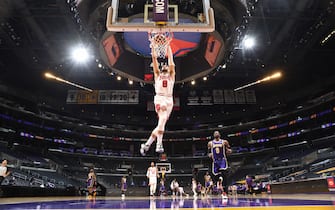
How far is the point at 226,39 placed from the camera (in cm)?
1135

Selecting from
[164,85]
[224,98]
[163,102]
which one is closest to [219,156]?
[163,102]

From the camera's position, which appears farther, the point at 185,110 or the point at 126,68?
the point at 185,110

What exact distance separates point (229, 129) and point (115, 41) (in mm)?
22804

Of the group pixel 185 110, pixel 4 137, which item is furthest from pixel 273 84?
pixel 4 137

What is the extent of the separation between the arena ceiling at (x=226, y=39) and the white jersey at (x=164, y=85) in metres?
5.25

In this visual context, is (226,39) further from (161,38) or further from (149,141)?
(149,141)

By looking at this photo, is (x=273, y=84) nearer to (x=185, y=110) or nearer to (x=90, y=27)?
(x=185, y=110)

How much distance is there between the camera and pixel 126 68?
41.3ft

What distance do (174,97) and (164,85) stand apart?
19.9 meters

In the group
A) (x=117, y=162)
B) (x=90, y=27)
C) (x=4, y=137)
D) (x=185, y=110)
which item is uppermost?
(x=185, y=110)

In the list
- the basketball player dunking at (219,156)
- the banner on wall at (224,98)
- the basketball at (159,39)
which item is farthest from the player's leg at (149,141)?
the banner on wall at (224,98)

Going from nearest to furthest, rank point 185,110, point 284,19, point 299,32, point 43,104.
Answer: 1. point 284,19
2. point 299,32
3. point 43,104
4. point 185,110

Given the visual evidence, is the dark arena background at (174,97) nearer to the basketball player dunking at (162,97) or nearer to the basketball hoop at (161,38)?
the basketball hoop at (161,38)

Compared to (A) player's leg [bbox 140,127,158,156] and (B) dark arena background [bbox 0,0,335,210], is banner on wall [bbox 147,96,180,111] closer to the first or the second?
(B) dark arena background [bbox 0,0,335,210]
